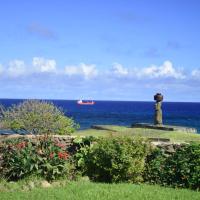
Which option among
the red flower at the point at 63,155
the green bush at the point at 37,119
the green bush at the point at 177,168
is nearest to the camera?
the green bush at the point at 177,168

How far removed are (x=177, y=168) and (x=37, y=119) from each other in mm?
8712

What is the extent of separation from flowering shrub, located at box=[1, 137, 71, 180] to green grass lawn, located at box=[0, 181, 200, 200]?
0.75m

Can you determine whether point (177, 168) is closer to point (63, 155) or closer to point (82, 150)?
point (82, 150)

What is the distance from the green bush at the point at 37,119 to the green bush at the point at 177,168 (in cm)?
727

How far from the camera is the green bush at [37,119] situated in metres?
21.6

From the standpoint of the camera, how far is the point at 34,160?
47.3 feet

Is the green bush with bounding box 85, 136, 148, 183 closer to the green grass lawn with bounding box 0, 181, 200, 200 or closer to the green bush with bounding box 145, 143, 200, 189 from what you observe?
the green bush with bounding box 145, 143, 200, 189

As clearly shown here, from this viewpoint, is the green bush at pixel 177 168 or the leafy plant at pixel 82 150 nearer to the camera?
the green bush at pixel 177 168

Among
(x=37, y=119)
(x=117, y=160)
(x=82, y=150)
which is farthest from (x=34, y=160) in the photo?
(x=37, y=119)

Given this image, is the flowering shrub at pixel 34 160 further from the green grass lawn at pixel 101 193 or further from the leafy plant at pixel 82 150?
the green grass lawn at pixel 101 193

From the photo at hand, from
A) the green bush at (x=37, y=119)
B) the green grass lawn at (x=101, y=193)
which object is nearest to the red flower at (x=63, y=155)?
the green grass lawn at (x=101, y=193)

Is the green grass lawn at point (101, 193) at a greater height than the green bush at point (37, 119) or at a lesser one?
lesser

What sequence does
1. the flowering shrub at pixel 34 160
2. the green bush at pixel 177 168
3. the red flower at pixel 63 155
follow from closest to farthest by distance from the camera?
the green bush at pixel 177 168, the flowering shrub at pixel 34 160, the red flower at pixel 63 155

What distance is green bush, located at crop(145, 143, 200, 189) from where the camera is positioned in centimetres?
1416
